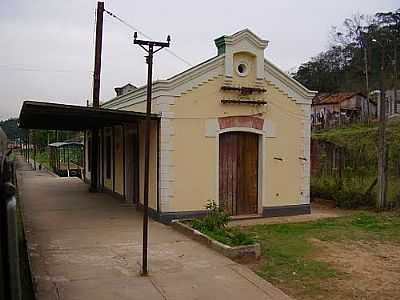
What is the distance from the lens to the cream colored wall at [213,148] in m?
11.5

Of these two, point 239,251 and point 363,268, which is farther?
point 239,251

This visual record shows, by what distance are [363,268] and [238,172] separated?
544 cm

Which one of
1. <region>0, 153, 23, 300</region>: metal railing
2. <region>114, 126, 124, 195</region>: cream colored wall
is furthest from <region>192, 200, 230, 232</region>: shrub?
<region>0, 153, 23, 300</region>: metal railing

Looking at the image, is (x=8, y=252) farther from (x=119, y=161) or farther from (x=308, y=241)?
(x=119, y=161)

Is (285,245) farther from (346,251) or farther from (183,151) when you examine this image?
(183,151)

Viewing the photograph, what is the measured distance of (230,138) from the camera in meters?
12.3

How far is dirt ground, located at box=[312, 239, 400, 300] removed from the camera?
614cm

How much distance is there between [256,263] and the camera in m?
7.55

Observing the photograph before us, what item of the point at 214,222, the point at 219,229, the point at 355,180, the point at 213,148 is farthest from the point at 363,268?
the point at 355,180

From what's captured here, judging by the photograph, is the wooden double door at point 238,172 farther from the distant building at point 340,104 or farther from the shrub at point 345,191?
the distant building at point 340,104

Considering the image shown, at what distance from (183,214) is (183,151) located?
1523mm

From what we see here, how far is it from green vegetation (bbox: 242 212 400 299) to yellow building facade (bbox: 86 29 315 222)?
1591 millimetres

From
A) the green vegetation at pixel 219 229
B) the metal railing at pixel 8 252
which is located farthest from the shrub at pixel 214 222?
the metal railing at pixel 8 252

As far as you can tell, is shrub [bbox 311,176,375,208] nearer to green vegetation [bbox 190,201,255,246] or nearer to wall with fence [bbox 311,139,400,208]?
wall with fence [bbox 311,139,400,208]
